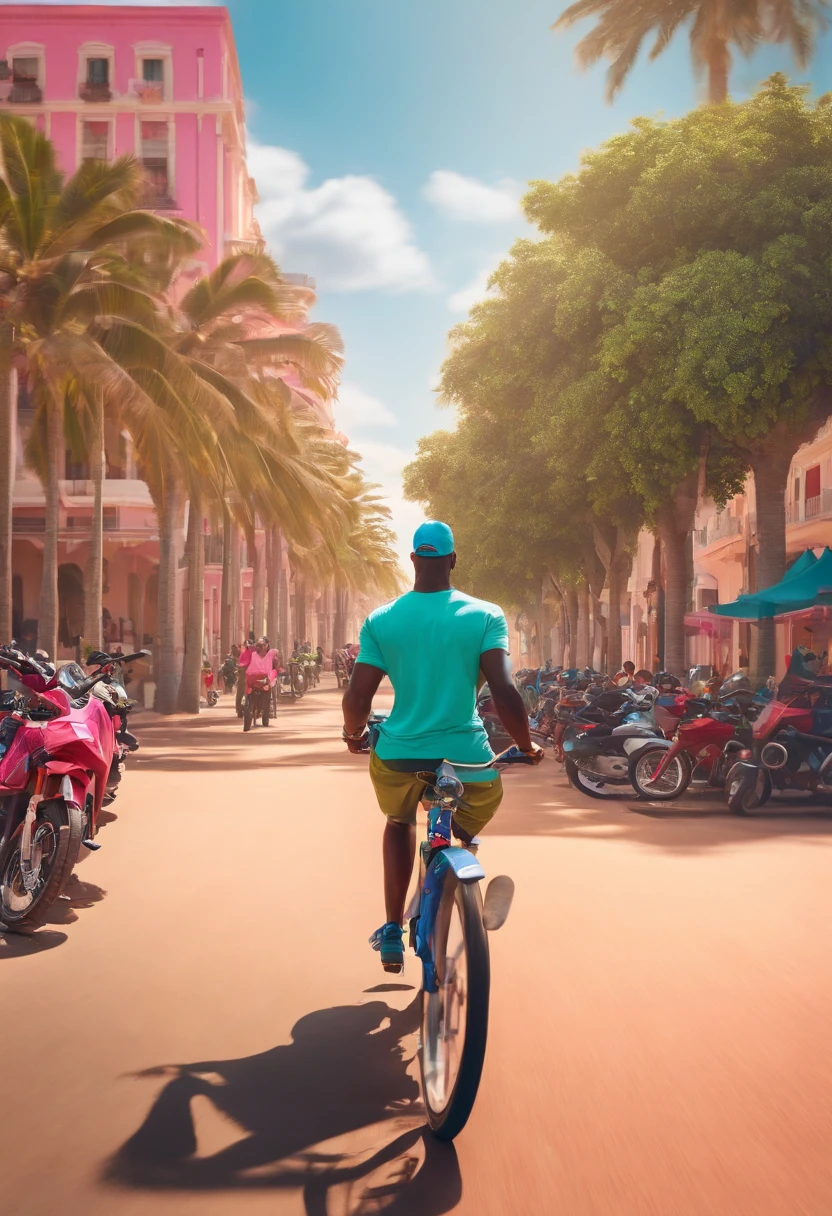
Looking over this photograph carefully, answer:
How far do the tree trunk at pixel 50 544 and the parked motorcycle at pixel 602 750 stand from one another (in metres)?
11.6

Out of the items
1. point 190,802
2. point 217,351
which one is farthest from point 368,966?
point 217,351

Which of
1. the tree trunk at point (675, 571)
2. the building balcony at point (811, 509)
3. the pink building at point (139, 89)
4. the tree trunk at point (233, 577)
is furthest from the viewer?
the pink building at point (139, 89)

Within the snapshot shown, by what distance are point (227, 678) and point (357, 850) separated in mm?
32589

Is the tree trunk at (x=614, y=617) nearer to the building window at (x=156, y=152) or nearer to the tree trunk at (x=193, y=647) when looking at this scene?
the tree trunk at (x=193, y=647)

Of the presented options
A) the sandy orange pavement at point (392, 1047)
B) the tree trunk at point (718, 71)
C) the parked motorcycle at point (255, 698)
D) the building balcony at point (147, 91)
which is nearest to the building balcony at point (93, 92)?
the building balcony at point (147, 91)

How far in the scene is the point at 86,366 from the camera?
74.5 feet

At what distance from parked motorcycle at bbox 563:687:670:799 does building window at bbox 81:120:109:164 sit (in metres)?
49.5

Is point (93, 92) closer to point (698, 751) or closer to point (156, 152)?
point (156, 152)

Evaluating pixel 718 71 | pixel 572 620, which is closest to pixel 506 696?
pixel 718 71

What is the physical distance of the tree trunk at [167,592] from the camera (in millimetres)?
30203

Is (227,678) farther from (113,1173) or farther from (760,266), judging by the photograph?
(113,1173)

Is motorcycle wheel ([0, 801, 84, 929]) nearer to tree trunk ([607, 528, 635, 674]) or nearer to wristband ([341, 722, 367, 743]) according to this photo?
wristband ([341, 722, 367, 743])

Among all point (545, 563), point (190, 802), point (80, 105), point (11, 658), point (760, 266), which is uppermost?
point (80, 105)

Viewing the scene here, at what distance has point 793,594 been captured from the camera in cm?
2214
